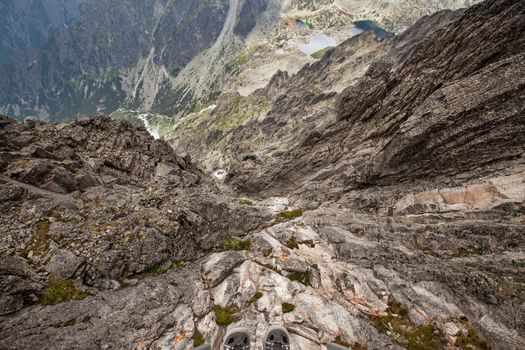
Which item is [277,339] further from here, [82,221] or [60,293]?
[82,221]

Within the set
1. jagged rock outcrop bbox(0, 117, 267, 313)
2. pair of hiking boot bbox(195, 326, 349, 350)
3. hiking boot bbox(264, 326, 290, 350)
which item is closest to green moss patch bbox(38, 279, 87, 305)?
jagged rock outcrop bbox(0, 117, 267, 313)

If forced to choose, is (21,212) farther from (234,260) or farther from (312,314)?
(312,314)

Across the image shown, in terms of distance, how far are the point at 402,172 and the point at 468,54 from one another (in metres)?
17.0

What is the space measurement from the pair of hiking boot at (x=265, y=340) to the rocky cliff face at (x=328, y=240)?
2.24ft

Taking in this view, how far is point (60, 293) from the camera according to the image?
55.0 ft

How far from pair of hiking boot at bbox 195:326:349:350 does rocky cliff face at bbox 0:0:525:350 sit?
26.8 inches

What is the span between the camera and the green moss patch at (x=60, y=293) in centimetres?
1622

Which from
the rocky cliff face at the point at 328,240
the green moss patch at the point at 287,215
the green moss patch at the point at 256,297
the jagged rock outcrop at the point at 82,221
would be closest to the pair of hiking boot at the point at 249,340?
the rocky cliff face at the point at 328,240

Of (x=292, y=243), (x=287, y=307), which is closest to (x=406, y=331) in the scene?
(x=287, y=307)

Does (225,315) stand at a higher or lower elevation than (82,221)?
lower

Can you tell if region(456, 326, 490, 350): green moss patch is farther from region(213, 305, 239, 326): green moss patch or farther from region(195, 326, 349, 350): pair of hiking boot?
region(213, 305, 239, 326): green moss patch

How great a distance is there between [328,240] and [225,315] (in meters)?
12.4

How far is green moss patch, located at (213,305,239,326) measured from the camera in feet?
52.5

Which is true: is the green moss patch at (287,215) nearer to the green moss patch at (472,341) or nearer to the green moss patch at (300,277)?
the green moss patch at (300,277)
